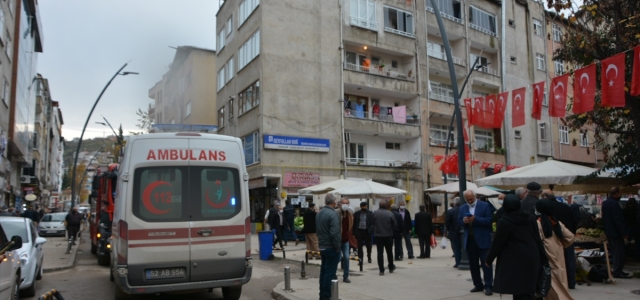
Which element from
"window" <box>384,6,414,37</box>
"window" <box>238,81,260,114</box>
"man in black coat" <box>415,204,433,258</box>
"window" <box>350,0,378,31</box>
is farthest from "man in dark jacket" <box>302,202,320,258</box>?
"window" <box>384,6,414,37</box>

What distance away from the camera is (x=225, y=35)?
1405 inches

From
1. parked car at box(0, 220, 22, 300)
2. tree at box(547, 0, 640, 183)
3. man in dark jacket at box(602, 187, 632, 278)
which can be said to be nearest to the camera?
parked car at box(0, 220, 22, 300)

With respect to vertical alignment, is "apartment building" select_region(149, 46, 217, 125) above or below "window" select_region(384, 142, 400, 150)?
above

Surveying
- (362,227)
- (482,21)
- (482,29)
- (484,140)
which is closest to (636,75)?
(362,227)

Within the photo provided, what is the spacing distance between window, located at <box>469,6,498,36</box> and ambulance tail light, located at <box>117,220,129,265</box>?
113ft

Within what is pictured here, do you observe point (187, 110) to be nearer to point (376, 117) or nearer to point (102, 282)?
point (376, 117)

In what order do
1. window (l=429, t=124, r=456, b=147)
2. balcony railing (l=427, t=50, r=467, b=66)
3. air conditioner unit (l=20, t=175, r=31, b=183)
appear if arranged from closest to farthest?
window (l=429, t=124, r=456, b=147) < balcony railing (l=427, t=50, r=467, b=66) < air conditioner unit (l=20, t=175, r=31, b=183)

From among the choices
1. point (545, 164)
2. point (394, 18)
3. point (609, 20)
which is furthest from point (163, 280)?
point (394, 18)

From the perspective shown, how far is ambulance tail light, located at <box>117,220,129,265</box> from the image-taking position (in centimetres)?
758

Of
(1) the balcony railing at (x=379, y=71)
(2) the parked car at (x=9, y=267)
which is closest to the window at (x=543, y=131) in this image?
(1) the balcony railing at (x=379, y=71)

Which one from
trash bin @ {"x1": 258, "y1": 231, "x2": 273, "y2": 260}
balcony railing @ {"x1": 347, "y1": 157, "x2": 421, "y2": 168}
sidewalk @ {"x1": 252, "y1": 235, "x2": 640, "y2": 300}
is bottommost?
sidewalk @ {"x1": 252, "y1": 235, "x2": 640, "y2": 300}

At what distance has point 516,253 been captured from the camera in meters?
5.92

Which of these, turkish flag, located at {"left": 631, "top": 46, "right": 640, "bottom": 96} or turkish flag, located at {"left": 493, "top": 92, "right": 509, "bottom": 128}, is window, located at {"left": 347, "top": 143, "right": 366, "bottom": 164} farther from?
A: turkish flag, located at {"left": 631, "top": 46, "right": 640, "bottom": 96}

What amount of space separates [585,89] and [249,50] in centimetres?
2168
